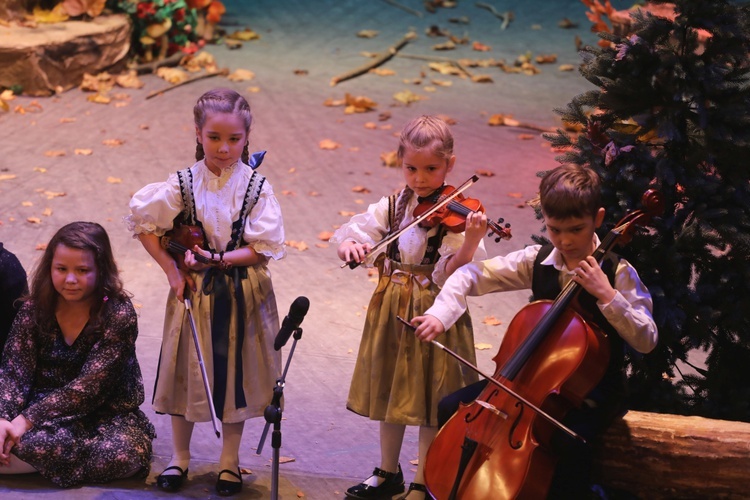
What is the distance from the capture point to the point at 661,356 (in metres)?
4.11

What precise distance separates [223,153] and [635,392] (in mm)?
1931

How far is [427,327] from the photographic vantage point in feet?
11.4

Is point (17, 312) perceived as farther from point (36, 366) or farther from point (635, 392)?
point (635, 392)

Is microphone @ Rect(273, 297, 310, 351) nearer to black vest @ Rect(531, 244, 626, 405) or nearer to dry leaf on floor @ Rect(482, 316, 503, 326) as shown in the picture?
black vest @ Rect(531, 244, 626, 405)

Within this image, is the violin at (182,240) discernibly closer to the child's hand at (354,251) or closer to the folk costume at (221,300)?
the folk costume at (221,300)

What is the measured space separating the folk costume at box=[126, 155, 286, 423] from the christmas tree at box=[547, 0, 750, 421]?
129 cm

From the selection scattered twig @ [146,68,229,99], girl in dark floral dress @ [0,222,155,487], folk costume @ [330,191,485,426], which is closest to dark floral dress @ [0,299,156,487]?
girl in dark floral dress @ [0,222,155,487]

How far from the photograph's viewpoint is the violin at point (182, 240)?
156 inches

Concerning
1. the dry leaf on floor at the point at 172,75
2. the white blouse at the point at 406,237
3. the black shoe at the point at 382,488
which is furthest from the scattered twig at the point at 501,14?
the black shoe at the point at 382,488

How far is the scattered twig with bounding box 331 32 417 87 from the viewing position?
10453 mm

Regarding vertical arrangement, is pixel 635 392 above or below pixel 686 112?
below

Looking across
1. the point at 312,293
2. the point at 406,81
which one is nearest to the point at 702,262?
the point at 312,293

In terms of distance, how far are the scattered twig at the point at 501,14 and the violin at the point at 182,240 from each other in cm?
947

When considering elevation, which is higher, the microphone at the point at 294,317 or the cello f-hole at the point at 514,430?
the microphone at the point at 294,317
